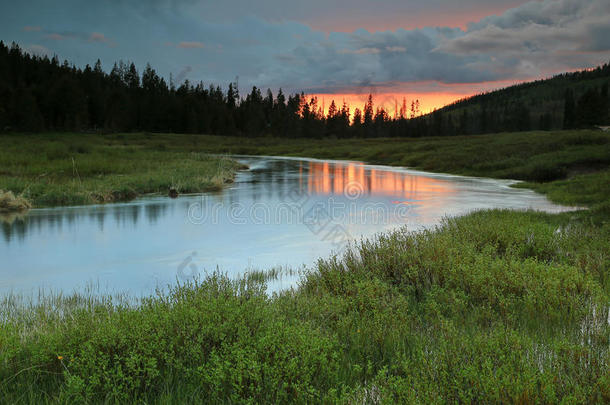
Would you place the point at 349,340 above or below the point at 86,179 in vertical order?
below

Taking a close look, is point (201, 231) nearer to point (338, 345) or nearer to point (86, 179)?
point (338, 345)

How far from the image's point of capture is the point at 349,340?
6184mm

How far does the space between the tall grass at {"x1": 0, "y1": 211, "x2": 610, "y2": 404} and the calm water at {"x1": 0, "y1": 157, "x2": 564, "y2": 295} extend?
309 centimetres

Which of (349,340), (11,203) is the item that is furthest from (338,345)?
(11,203)

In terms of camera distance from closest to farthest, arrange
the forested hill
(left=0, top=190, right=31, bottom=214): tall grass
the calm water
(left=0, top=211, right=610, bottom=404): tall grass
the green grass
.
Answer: (left=0, top=211, right=610, bottom=404): tall grass → the calm water → (left=0, top=190, right=31, bottom=214): tall grass → the green grass → the forested hill

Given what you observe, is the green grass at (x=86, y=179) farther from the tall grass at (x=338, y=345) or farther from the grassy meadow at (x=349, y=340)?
the tall grass at (x=338, y=345)

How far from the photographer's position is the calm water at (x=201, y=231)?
Answer: 11.6 meters

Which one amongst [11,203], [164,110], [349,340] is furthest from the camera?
[164,110]

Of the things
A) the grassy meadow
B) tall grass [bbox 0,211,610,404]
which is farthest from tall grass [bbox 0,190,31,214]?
tall grass [bbox 0,211,610,404]

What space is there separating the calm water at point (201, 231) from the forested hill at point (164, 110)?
264 feet

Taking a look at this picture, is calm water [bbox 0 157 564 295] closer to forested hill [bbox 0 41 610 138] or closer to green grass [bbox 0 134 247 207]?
green grass [bbox 0 134 247 207]

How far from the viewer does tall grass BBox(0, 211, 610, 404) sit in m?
4.51

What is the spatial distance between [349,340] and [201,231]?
11583 millimetres

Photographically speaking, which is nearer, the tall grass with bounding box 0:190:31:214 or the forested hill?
the tall grass with bounding box 0:190:31:214
